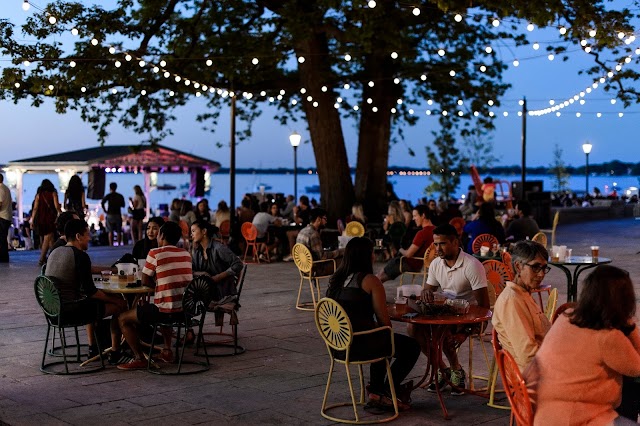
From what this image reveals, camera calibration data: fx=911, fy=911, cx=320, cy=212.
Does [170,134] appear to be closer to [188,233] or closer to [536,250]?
[188,233]

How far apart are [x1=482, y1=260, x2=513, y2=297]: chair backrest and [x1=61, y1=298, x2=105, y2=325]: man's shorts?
3521 millimetres

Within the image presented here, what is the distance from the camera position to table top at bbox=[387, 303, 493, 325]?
20.3 feet

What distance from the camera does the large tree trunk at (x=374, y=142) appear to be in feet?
68.3

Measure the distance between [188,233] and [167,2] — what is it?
4.71 metres

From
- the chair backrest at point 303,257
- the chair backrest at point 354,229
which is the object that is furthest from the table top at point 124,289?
the chair backrest at point 354,229

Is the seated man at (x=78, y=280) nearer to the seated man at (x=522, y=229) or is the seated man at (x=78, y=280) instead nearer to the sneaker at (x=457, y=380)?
the sneaker at (x=457, y=380)

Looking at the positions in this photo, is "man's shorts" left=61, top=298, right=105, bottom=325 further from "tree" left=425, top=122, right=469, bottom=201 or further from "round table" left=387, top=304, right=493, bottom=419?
"tree" left=425, top=122, right=469, bottom=201

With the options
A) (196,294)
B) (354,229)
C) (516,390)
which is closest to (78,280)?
(196,294)

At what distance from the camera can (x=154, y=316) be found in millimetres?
7543

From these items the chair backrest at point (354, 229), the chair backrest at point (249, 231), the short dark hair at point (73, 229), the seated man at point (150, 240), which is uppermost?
the short dark hair at point (73, 229)

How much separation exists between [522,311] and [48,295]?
409 centimetres

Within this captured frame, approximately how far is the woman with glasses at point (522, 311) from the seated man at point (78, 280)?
12.2 ft

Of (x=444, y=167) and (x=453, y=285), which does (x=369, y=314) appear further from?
(x=444, y=167)

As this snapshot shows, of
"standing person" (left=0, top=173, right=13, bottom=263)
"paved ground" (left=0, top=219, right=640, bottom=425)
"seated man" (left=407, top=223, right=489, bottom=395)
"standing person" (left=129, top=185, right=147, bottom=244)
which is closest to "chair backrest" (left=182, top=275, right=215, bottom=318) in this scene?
"paved ground" (left=0, top=219, right=640, bottom=425)
